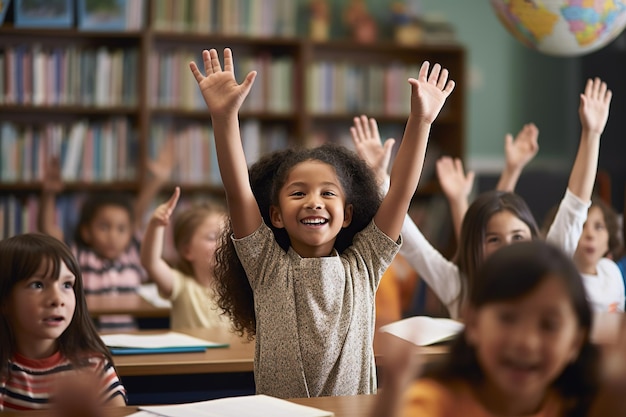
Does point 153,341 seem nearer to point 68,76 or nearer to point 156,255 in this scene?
point 156,255

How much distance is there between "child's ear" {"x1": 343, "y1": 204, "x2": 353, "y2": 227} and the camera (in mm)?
2121

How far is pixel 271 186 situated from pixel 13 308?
61cm

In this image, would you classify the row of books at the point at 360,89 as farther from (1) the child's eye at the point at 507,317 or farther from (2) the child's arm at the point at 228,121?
(1) the child's eye at the point at 507,317

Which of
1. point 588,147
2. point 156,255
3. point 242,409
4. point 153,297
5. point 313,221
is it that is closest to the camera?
point 242,409

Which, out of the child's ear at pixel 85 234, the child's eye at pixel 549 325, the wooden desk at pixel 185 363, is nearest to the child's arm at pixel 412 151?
the wooden desk at pixel 185 363

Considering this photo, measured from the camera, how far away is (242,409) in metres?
1.58

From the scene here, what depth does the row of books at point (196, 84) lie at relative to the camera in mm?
5516

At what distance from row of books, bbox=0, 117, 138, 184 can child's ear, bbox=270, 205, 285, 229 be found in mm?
3390

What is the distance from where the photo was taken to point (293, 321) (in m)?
1.94

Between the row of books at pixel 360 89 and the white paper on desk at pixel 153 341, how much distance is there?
3344mm

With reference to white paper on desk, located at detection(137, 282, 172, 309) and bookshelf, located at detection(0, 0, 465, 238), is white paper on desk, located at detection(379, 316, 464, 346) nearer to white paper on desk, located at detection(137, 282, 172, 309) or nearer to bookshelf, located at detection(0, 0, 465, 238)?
white paper on desk, located at detection(137, 282, 172, 309)

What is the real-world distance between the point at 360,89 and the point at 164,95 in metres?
1.19

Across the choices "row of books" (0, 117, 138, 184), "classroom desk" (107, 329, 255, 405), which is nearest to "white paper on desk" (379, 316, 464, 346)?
"classroom desk" (107, 329, 255, 405)

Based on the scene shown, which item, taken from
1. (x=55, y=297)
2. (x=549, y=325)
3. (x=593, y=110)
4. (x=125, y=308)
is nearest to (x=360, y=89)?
(x=125, y=308)
